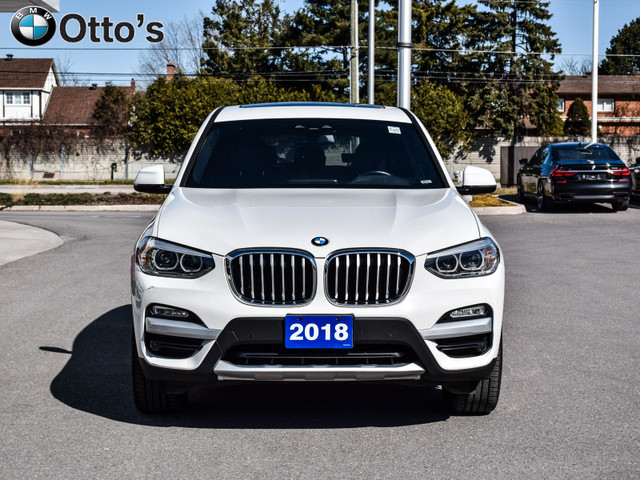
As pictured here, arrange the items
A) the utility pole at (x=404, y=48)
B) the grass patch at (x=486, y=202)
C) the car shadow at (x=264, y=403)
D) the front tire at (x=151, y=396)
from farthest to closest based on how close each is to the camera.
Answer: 1. the grass patch at (x=486, y=202)
2. the utility pole at (x=404, y=48)
3. the car shadow at (x=264, y=403)
4. the front tire at (x=151, y=396)

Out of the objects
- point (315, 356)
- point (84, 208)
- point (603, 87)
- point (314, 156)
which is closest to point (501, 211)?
point (84, 208)

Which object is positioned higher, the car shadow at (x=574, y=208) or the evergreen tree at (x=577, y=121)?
the evergreen tree at (x=577, y=121)

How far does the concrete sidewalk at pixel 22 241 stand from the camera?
1298cm

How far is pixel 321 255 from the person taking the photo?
430 cm

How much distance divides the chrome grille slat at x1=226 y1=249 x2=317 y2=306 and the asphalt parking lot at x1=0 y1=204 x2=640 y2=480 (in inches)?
28.9

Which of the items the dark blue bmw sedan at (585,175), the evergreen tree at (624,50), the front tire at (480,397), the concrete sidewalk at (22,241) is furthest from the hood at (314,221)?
the evergreen tree at (624,50)

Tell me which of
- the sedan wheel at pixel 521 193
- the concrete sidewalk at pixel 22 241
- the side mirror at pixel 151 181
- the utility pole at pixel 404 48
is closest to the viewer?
the side mirror at pixel 151 181

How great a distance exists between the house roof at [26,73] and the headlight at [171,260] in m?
75.2

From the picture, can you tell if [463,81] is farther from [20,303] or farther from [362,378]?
[362,378]

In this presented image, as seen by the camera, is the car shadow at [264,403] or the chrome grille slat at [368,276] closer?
the chrome grille slat at [368,276]

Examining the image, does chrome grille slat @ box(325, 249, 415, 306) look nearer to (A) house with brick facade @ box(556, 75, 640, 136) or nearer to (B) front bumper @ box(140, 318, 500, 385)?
(B) front bumper @ box(140, 318, 500, 385)

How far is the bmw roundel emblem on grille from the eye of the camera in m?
4.33

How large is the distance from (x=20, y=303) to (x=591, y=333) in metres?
5.38

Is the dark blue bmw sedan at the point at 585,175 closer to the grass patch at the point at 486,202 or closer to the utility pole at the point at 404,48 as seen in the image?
the grass patch at the point at 486,202
